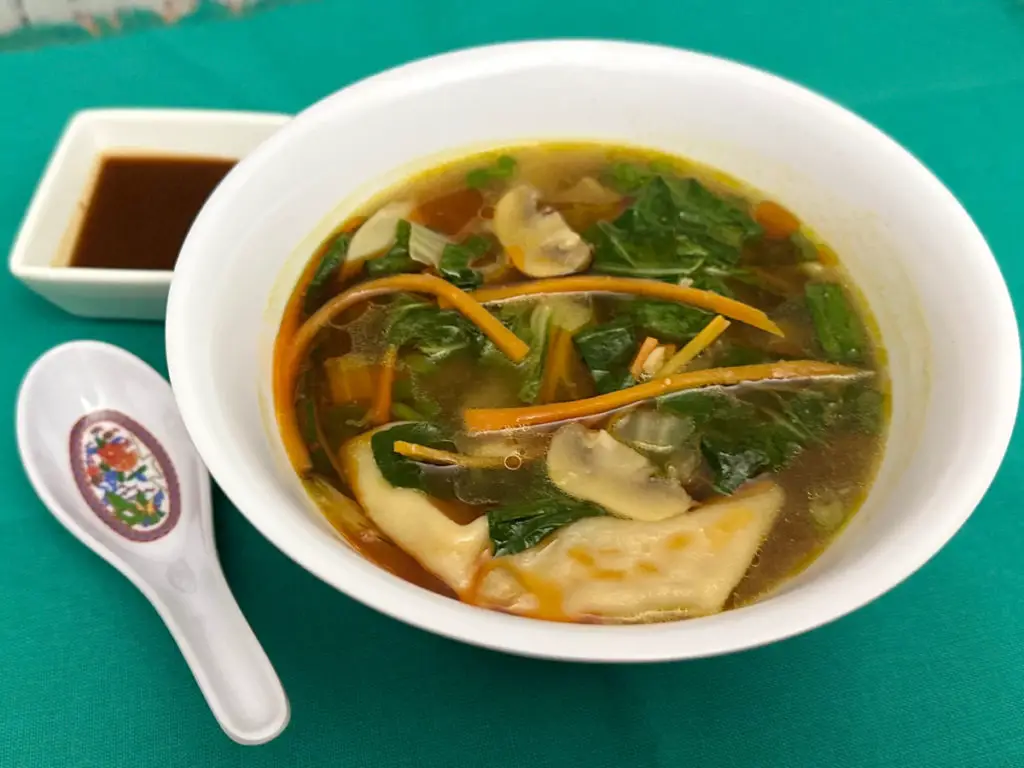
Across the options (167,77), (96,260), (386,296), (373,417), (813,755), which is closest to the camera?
(813,755)

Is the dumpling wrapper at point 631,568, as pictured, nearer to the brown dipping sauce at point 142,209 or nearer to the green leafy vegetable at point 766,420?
the green leafy vegetable at point 766,420

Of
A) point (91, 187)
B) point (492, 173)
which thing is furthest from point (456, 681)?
point (91, 187)

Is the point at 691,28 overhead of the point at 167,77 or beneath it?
overhead

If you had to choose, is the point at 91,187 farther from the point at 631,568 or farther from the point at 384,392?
the point at 631,568

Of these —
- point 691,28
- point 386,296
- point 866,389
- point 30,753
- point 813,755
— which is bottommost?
point 30,753

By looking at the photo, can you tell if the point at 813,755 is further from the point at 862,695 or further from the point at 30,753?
the point at 30,753

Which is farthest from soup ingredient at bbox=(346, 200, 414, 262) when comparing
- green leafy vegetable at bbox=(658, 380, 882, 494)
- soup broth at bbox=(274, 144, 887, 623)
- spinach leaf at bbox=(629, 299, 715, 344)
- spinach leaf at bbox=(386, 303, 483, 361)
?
green leafy vegetable at bbox=(658, 380, 882, 494)

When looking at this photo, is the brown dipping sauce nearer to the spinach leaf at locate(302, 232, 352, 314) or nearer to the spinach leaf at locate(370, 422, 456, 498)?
the spinach leaf at locate(302, 232, 352, 314)

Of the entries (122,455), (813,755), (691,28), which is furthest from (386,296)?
(691,28)
